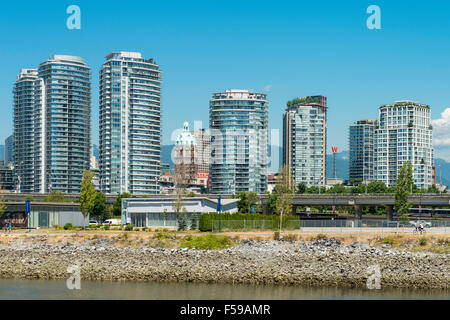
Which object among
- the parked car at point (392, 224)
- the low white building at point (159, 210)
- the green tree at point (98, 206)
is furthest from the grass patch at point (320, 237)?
the green tree at point (98, 206)

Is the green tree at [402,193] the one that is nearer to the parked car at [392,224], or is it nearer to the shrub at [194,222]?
the parked car at [392,224]

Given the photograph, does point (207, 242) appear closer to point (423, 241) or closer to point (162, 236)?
point (162, 236)

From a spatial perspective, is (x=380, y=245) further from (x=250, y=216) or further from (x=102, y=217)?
(x=102, y=217)

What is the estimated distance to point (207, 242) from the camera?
68.1m

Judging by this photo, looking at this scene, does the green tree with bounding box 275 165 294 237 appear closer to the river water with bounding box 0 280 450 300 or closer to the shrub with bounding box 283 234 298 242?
the shrub with bounding box 283 234 298 242

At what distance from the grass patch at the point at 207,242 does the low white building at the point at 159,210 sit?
55.1 feet

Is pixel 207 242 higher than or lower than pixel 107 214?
higher

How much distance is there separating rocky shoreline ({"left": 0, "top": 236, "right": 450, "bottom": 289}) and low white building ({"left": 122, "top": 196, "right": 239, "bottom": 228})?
746 inches

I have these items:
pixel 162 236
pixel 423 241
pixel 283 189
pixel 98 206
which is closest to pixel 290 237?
pixel 283 189

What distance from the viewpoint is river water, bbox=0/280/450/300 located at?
1921 inches

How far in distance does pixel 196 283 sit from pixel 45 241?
2839 cm

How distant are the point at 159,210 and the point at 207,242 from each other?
80.6ft

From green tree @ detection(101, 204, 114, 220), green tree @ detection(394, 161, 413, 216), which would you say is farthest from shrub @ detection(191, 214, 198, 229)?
green tree @ detection(101, 204, 114, 220)

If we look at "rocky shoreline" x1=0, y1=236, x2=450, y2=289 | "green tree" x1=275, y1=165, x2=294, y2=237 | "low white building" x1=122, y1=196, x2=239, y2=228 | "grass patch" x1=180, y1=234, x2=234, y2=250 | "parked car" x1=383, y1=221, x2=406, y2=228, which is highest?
"green tree" x1=275, y1=165, x2=294, y2=237
